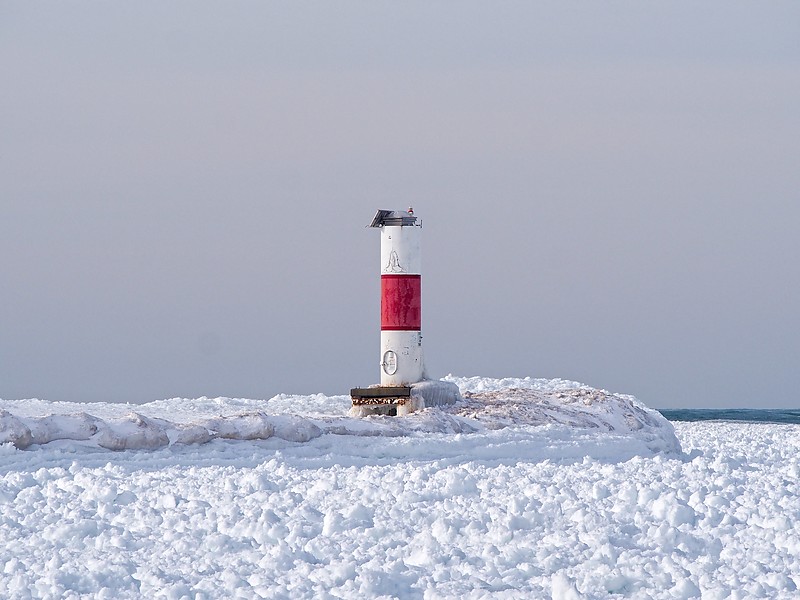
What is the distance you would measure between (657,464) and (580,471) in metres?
1.09

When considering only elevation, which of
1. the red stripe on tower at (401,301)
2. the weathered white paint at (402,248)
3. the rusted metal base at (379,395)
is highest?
the weathered white paint at (402,248)

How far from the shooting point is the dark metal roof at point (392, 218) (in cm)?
1783

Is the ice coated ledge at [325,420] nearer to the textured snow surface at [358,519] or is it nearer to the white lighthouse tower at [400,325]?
the textured snow surface at [358,519]

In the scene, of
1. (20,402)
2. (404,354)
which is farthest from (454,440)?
(20,402)

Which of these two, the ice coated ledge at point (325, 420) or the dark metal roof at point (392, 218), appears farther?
the dark metal roof at point (392, 218)

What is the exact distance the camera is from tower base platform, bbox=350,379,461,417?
17.5 m

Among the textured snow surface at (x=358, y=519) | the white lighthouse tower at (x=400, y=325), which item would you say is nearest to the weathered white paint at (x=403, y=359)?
the white lighthouse tower at (x=400, y=325)

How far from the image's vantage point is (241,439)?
39.4 feet

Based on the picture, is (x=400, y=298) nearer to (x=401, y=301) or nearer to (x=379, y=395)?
(x=401, y=301)

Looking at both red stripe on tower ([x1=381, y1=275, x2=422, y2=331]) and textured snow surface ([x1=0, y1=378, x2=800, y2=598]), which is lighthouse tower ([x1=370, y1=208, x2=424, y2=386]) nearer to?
red stripe on tower ([x1=381, y1=275, x2=422, y2=331])

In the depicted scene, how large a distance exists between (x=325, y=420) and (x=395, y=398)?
15.2 feet

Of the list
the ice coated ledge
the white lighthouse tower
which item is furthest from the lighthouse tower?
the ice coated ledge

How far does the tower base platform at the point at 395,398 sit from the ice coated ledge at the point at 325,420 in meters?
0.04

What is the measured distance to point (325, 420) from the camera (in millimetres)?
13125
